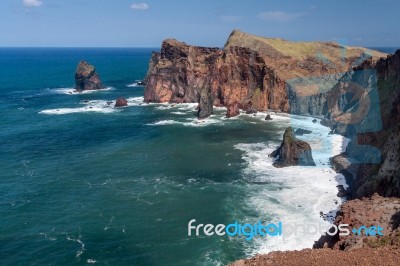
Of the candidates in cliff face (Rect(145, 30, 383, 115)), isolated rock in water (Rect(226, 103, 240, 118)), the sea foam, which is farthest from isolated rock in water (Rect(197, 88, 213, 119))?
the sea foam

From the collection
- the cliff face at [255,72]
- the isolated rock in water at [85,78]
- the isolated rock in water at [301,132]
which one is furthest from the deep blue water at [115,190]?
the isolated rock in water at [85,78]

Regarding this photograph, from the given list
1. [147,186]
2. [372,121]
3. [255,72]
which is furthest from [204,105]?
[147,186]

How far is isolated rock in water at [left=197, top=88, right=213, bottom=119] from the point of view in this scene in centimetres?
12244

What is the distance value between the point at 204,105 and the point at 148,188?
59753mm

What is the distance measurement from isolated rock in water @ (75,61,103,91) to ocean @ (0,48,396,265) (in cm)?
6037

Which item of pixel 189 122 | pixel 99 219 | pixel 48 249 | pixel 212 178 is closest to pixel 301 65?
pixel 189 122

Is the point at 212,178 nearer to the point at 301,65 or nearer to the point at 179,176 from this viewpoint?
the point at 179,176

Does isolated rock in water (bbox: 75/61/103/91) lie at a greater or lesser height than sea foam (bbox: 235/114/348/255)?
greater

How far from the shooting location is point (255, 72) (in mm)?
134125

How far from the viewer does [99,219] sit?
56656 millimetres

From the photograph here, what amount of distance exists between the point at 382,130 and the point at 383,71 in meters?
20.6

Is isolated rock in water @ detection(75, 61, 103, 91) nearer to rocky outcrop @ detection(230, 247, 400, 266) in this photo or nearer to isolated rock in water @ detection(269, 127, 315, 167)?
isolated rock in water @ detection(269, 127, 315, 167)

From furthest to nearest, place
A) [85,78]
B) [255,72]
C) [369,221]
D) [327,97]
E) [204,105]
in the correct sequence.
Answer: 1. [85,78]
2. [255,72]
3. [204,105]
4. [327,97]
5. [369,221]

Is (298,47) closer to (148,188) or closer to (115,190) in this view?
(148,188)
